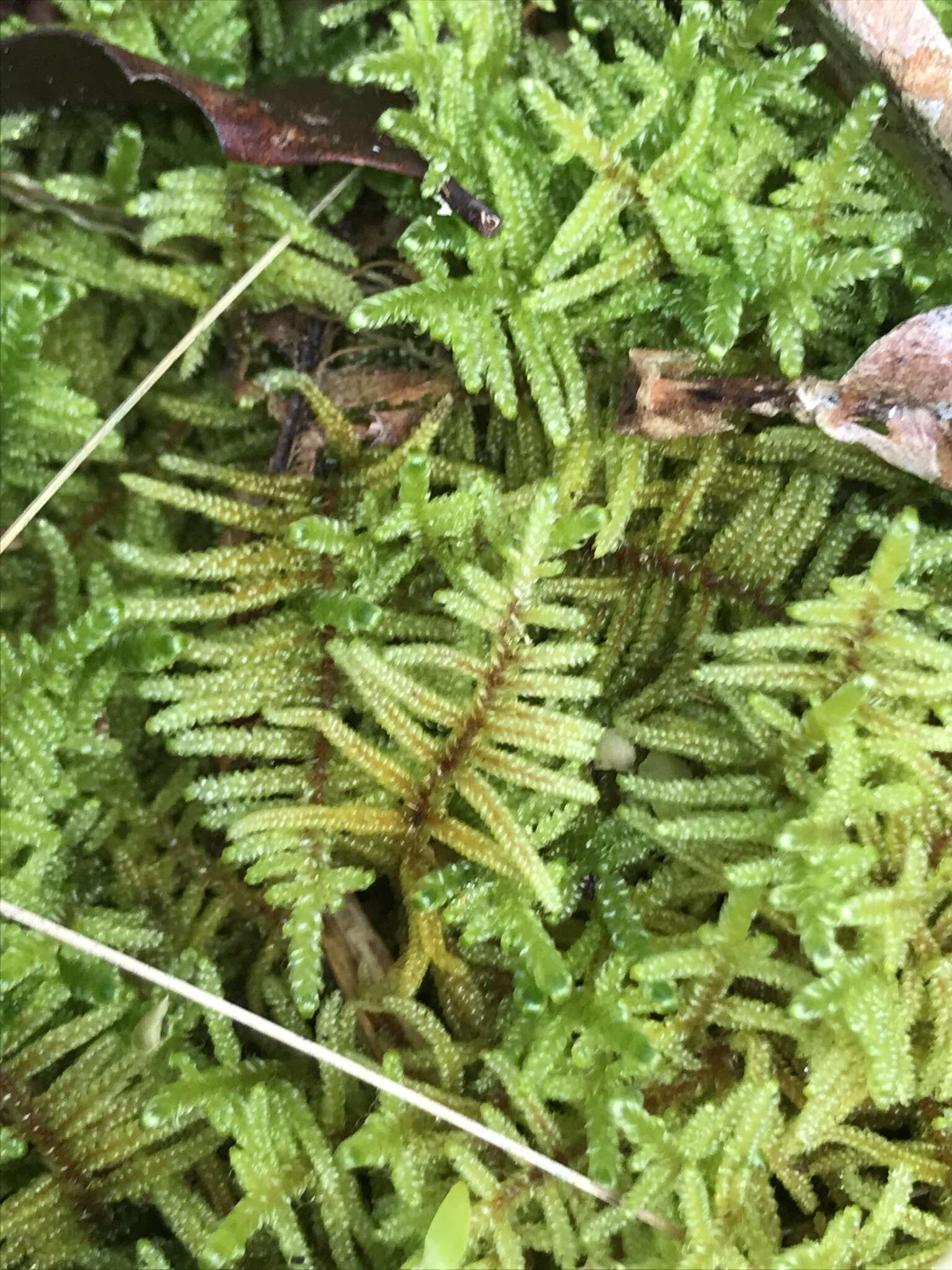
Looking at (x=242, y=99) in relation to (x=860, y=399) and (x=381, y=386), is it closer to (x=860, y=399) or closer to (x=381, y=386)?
(x=381, y=386)

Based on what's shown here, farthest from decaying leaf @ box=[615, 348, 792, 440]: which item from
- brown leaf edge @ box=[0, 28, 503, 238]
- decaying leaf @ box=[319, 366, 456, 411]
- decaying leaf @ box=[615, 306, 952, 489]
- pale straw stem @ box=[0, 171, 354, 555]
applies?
pale straw stem @ box=[0, 171, 354, 555]

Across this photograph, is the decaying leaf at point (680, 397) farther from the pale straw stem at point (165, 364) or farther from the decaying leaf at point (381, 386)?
the pale straw stem at point (165, 364)

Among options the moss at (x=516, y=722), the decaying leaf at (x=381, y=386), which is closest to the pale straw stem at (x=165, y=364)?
the moss at (x=516, y=722)

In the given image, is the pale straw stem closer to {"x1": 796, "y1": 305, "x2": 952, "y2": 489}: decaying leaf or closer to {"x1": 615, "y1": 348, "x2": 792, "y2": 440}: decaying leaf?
{"x1": 615, "y1": 348, "x2": 792, "y2": 440}: decaying leaf

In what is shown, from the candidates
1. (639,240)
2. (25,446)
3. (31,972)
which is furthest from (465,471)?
(31,972)

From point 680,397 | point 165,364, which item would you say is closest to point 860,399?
point 680,397
